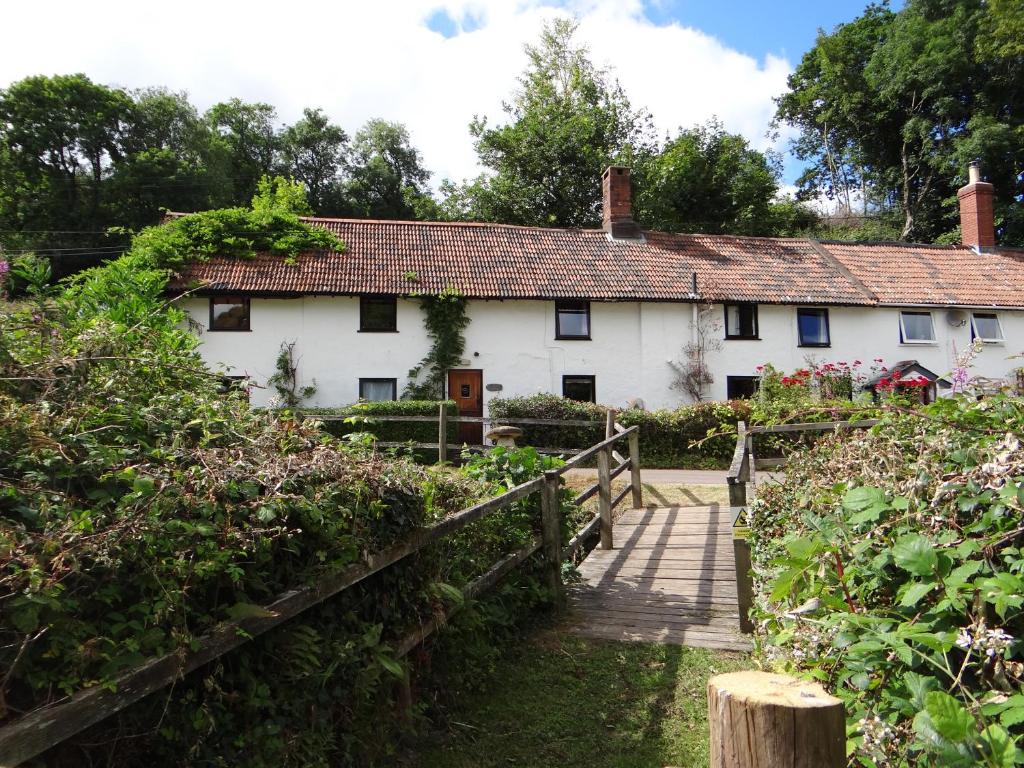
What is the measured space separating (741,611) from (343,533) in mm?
3255

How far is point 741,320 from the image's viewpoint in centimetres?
2048

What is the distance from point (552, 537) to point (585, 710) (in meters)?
1.79

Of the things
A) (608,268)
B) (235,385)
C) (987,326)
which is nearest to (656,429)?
(608,268)

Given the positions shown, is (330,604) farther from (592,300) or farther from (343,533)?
(592,300)

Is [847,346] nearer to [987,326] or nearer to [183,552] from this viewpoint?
[987,326]

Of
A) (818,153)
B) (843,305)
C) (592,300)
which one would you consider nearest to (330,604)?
(592,300)

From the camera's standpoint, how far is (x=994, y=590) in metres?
2.01

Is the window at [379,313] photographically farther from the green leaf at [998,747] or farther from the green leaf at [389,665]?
the green leaf at [998,747]

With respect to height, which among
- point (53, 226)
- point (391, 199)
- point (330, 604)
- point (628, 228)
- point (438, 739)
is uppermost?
point (391, 199)

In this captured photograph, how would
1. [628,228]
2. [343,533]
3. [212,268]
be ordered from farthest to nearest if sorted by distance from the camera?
1. [628,228]
2. [212,268]
3. [343,533]

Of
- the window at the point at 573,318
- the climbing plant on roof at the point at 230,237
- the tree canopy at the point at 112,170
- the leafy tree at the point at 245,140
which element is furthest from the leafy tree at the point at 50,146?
the window at the point at 573,318

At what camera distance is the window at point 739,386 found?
20109 millimetres

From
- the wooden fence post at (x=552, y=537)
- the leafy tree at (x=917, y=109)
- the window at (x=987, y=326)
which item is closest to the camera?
the wooden fence post at (x=552, y=537)

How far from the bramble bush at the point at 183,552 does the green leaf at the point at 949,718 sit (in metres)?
1.98
